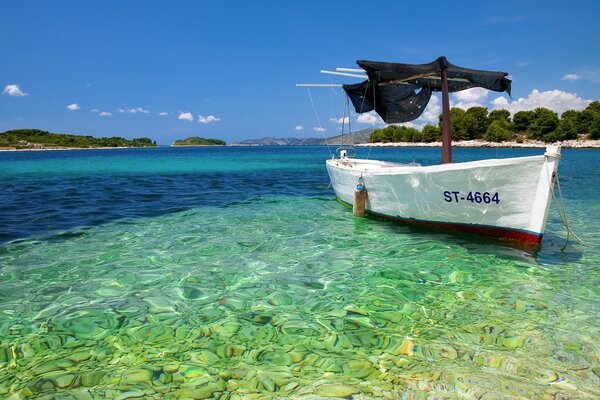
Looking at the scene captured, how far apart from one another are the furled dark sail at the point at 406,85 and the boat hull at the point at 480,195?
280cm

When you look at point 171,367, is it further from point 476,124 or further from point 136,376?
point 476,124

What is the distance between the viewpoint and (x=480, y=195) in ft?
24.6

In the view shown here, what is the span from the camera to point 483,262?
6785 mm

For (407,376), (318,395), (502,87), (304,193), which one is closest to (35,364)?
(318,395)

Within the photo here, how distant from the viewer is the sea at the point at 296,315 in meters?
3.29

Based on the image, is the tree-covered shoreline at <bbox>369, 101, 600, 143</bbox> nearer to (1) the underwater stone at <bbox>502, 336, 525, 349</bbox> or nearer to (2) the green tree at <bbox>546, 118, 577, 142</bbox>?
(2) the green tree at <bbox>546, 118, 577, 142</bbox>

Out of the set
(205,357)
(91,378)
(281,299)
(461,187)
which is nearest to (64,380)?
(91,378)

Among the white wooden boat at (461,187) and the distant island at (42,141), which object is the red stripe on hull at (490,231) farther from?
the distant island at (42,141)

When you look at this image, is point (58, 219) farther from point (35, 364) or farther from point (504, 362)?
point (504, 362)

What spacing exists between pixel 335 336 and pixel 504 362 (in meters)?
1.75

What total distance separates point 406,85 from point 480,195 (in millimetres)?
6369

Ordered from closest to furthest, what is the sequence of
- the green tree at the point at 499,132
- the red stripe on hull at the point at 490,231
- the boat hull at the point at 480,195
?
the boat hull at the point at 480,195 < the red stripe on hull at the point at 490,231 < the green tree at the point at 499,132

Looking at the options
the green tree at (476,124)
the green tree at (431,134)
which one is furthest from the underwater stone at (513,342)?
the green tree at (431,134)

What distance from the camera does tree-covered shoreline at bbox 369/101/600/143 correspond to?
87.9 meters
